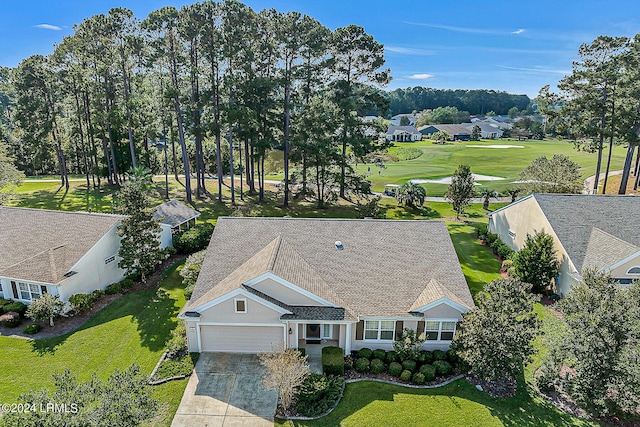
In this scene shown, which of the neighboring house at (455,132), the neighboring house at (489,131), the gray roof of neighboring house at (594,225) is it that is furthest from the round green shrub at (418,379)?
the neighboring house at (489,131)

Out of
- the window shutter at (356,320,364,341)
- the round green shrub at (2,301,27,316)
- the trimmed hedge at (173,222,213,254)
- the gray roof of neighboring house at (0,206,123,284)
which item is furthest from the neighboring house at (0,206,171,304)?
the window shutter at (356,320,364,341)

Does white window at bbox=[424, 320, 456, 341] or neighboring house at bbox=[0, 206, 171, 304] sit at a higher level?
neighboring house at bbox=[0, 206, 171, 304]

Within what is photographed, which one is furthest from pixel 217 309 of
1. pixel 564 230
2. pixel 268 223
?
pixel 564 230

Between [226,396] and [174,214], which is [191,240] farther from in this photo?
[226,396]

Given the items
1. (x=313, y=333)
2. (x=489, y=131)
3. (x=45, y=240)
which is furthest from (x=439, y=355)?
(x=489, y=131)

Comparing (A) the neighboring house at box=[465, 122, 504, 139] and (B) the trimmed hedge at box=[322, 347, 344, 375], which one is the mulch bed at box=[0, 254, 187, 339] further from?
(A) the neighboring house at box=[465, 122, 504, 139]

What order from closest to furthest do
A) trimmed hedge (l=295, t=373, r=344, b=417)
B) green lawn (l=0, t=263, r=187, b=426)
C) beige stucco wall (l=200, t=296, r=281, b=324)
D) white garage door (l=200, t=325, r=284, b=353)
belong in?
trimmed hedge (l=295, t=373, r=344, b=417) < green lawn (l=0, t=263, r=187, b=426) < beige stucco wall (l=200, t=296, r=281, b=324) < white garage door (l=200, t=325, r=284, b=353)

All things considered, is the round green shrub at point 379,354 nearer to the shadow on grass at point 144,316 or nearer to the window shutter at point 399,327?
the window shutter at point 399,327
